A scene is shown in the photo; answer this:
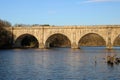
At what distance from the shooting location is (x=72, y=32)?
8894 cm

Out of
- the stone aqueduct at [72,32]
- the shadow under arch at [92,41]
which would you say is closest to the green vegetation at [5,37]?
the stone aqueduct at [72,32]

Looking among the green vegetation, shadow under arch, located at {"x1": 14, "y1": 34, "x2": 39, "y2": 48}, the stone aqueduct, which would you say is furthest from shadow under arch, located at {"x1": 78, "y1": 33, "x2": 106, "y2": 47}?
the green vegetation

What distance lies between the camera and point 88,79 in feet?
96.4

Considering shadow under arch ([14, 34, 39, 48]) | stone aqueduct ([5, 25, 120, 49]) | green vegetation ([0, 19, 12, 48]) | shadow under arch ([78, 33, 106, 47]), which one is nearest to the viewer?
stone aqueduct ([5, 25, 120, 49])

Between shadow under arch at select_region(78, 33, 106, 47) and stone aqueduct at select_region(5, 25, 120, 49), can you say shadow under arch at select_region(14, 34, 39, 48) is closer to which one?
stone aqueduct at select_region(5, 25, 120, 49)

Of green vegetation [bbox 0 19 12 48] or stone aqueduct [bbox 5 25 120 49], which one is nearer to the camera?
stone aqueduct [bbox 5 25 120 49]

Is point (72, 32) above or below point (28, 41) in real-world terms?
above

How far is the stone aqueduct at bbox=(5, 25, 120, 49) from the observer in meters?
84.9

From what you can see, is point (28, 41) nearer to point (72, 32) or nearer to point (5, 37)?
point (5, 37)

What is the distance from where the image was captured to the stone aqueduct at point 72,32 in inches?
3342

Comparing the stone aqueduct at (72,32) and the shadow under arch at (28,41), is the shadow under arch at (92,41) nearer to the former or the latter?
the shadow under arch at (28,41)

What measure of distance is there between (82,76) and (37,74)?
14.2 ft

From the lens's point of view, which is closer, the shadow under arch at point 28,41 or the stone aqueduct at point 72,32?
Answer: the stone aqueduct at point 72,32

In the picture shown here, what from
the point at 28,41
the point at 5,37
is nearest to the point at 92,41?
the point at 28,41
